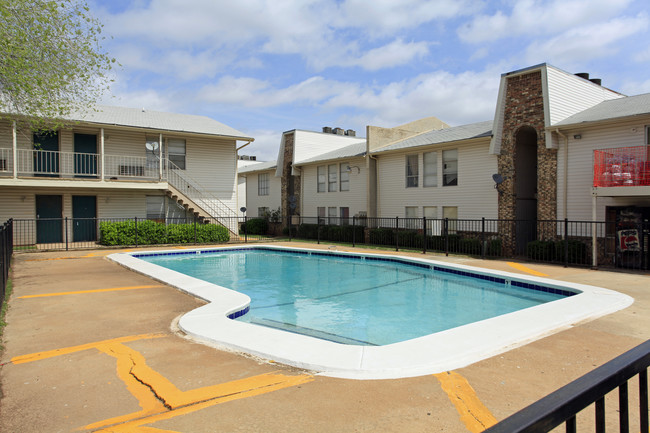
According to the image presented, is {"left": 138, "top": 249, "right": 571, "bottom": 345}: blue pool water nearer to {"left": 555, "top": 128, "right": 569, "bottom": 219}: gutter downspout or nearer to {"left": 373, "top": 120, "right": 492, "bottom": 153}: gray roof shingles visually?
{"left": 555, "top": 128, "right": 569, "bottom": 219}: gutter downspout

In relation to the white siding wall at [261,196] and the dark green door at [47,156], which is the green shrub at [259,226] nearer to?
the white siding wall at [261,196]

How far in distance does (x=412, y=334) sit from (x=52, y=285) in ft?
26.7

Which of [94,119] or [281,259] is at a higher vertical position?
[94,119]

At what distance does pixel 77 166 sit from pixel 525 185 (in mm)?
21125

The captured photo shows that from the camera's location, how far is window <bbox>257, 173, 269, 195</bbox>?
33.9m

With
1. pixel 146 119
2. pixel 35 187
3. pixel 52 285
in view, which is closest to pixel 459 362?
pixel 52 285

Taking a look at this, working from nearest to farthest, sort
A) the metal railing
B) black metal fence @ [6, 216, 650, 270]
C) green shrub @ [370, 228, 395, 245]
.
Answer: the metal railing → black metal fence @ [6, 216, 650, 270] → green shrub @ [370, 228, 395, 245]

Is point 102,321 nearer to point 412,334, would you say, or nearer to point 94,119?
point 412,334

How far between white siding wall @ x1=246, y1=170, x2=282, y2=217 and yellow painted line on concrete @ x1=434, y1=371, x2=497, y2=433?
28.0 meters

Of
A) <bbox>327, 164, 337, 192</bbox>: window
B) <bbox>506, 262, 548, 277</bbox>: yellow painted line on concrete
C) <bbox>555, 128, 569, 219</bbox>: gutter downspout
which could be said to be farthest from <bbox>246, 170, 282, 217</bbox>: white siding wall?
<bbox>506, 262, 548, 277</bbox>: yellow painted line on concrete

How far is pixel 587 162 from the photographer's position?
50.9ft

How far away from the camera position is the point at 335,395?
4.02 metres

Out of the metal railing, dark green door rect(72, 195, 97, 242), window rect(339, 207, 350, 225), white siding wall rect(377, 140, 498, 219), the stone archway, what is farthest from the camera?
window rect(339, 207, 350, 225)

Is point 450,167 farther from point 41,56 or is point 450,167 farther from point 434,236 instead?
point 41,56
